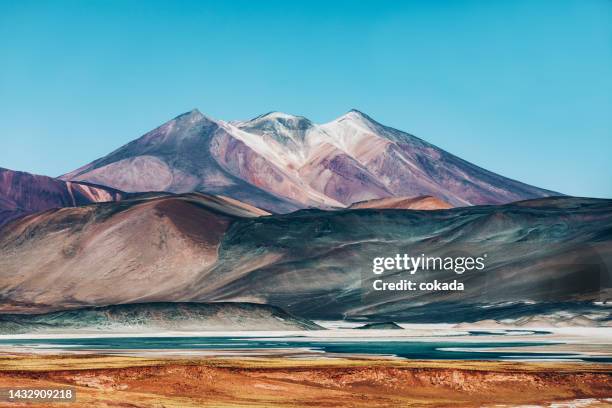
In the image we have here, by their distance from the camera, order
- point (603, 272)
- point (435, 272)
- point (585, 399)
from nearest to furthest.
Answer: point (585, 399), point (603, 272), point (435, 272)

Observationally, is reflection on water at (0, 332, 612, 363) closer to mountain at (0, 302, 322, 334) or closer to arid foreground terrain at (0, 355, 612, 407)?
mountain at (0, 302, 322, 334)

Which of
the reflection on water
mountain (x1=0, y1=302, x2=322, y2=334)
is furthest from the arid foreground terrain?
mountain (x1=0, y1=302, x2=322, y2=334)

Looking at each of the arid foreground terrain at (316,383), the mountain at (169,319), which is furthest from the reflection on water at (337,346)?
the arid foreground terrain at (316,383)

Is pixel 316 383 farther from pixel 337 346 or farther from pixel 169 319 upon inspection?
pixel 169 319

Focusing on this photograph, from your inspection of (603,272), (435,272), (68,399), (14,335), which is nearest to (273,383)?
(68,399)

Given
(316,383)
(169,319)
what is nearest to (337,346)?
(316,383)

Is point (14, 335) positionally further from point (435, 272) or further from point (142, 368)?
point (435, 272)

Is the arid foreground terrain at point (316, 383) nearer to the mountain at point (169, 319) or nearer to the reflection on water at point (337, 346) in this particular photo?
the reflection on water at point (337, 346)
